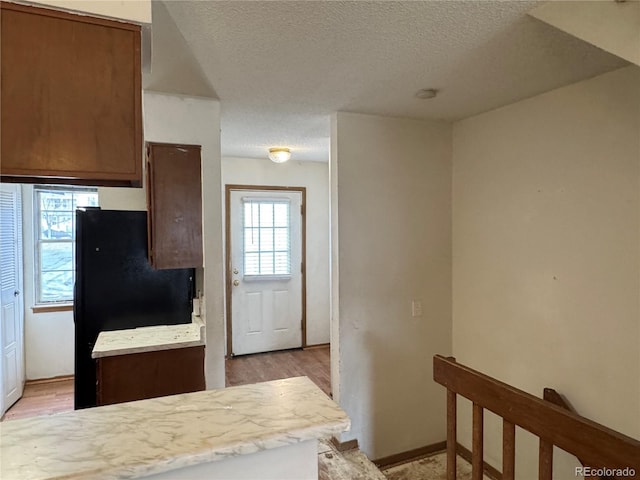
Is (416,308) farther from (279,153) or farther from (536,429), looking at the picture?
(279,153)

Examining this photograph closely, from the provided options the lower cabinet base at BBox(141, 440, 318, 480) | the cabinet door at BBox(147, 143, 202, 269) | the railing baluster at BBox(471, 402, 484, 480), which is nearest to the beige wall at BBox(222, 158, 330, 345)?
the cabinet door at BBox(147, 143, 202, 269)

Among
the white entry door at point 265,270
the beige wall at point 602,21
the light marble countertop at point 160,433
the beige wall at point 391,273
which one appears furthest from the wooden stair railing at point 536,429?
the white entry door at point 265,270

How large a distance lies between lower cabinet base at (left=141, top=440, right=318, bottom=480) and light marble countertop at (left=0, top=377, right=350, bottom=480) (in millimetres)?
60

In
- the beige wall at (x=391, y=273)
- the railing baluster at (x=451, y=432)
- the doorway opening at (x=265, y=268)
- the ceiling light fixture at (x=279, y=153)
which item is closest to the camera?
the railing baluster at (x=451, y=432)

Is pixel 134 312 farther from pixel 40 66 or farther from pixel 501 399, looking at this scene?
pixel 501 399

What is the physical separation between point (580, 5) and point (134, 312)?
8.18 ft

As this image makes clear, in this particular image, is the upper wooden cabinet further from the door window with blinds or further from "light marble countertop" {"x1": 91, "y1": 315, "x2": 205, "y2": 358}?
the door window with blinds

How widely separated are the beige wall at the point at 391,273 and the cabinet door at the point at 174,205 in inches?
37.4

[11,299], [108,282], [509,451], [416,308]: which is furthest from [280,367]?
[509,451]

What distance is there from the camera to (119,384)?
6.65ft

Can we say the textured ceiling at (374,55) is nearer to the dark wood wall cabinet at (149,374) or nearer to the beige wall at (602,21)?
the beige wall at (602,21)

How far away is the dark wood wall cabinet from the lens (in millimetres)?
2004

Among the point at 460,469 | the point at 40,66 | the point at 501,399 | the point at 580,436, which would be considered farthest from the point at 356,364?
the point at 40,66

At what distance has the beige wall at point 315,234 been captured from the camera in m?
4.79
